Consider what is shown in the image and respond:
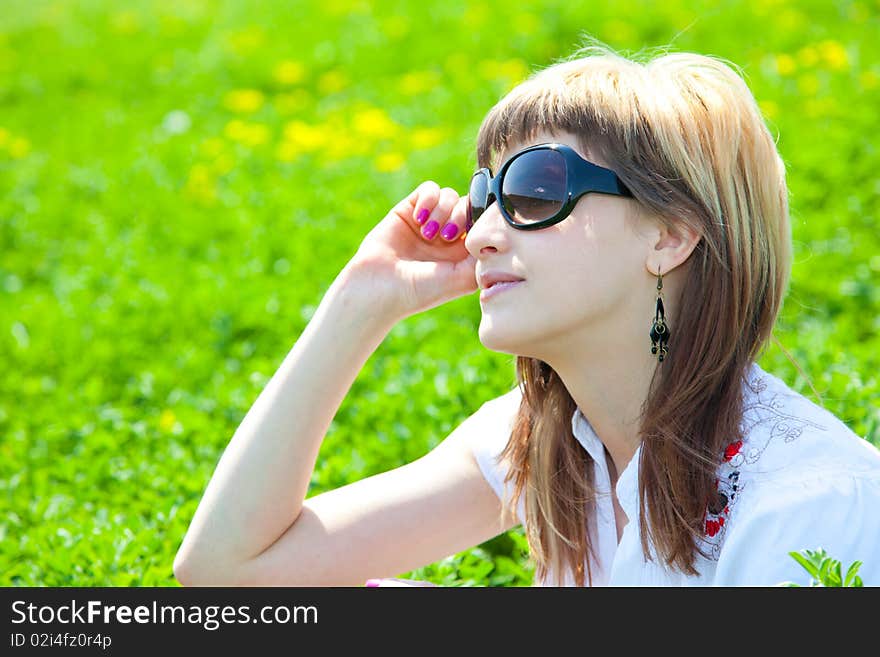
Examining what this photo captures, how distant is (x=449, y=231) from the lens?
2930mm

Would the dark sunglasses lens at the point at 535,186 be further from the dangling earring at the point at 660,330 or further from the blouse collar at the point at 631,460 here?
the blouse collar at the point at 631,460

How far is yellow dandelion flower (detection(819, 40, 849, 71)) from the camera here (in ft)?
23.1

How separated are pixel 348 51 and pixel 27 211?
11.0 feet

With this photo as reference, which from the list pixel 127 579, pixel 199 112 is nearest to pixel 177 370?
pixel 127 579

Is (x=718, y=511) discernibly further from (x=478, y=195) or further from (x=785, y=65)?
(x=785, y=65)

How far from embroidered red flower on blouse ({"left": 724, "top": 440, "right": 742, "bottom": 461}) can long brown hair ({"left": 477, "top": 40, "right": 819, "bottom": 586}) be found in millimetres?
19

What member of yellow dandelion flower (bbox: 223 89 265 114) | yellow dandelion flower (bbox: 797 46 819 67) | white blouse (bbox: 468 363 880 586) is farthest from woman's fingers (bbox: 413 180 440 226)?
yellow dandelion flower (bbox: 223 89 265 114)

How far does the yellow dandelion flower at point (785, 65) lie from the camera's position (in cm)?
716

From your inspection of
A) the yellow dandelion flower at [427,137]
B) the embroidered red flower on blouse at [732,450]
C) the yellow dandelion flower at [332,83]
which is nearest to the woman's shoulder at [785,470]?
the embroidered red flower on blouse at [732,450]

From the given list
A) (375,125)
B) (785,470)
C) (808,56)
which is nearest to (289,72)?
(375,125)

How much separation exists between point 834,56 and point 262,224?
3.97 m

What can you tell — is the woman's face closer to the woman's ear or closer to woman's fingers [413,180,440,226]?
the woman's ear
